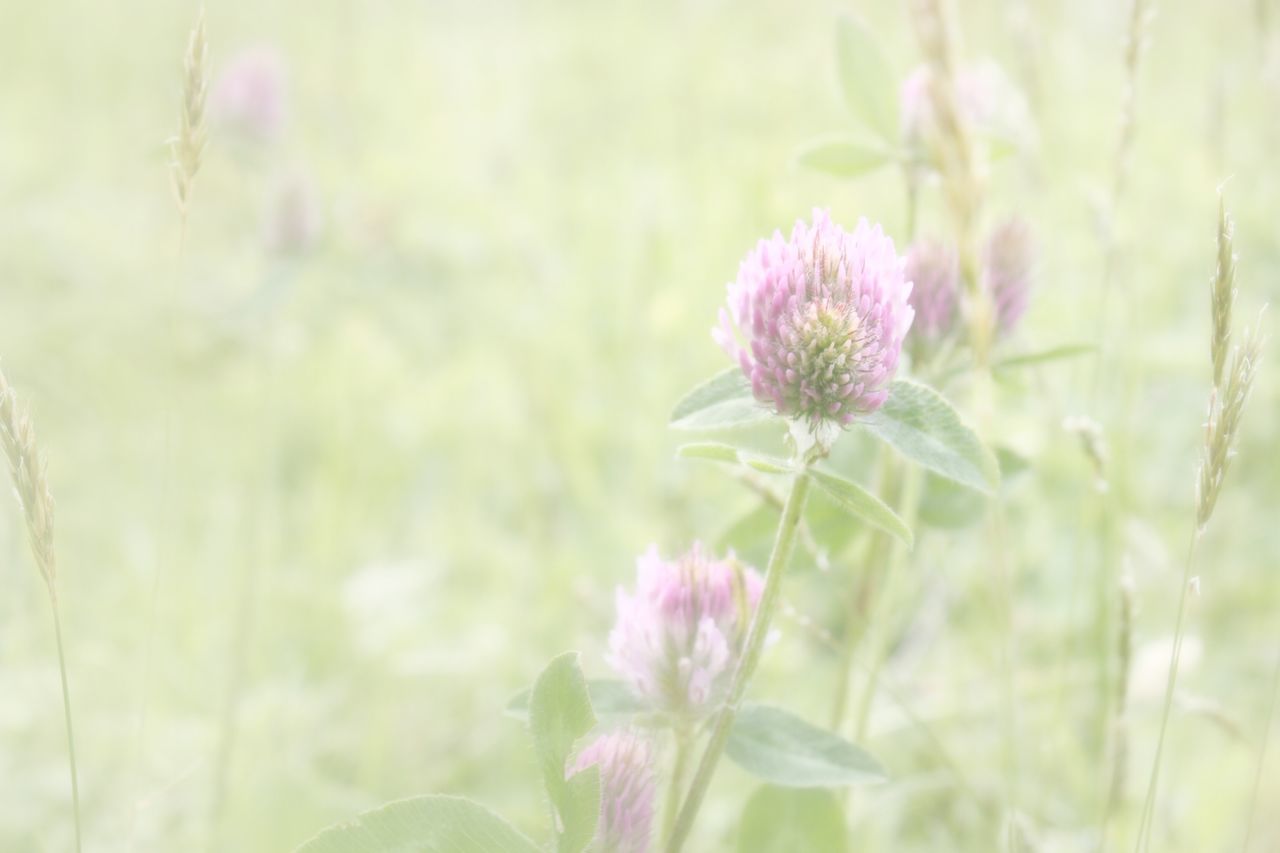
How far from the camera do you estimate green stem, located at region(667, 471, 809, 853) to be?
60 centimetres

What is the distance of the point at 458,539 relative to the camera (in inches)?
73.6

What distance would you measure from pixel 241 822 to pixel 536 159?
2627 millimetres

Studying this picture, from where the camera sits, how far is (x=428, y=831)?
24.4 inches

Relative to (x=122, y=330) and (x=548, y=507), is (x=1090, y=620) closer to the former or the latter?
(x=548, y=507)

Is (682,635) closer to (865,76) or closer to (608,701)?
(608,701)

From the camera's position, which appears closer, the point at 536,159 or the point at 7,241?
the point at 7,241

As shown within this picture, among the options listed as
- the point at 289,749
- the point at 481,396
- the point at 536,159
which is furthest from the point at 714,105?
the point at 289,749

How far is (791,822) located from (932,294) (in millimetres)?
392

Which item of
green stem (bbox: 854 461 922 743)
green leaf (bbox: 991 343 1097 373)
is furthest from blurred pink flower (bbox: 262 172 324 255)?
green leaf (bbox: 991 343 1097 373)

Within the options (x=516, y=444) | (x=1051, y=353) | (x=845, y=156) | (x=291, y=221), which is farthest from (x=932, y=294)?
(x=516, y=444)

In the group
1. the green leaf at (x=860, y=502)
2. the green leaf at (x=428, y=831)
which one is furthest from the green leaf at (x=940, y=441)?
the green leaf at (x=428, y=831)

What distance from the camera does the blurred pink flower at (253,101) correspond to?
75.4 inches

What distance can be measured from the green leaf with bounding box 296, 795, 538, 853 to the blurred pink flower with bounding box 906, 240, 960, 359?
485 millimetres

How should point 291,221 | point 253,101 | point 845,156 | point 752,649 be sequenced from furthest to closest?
point 253,101
point 291,221
point 845,156
point 752,649
